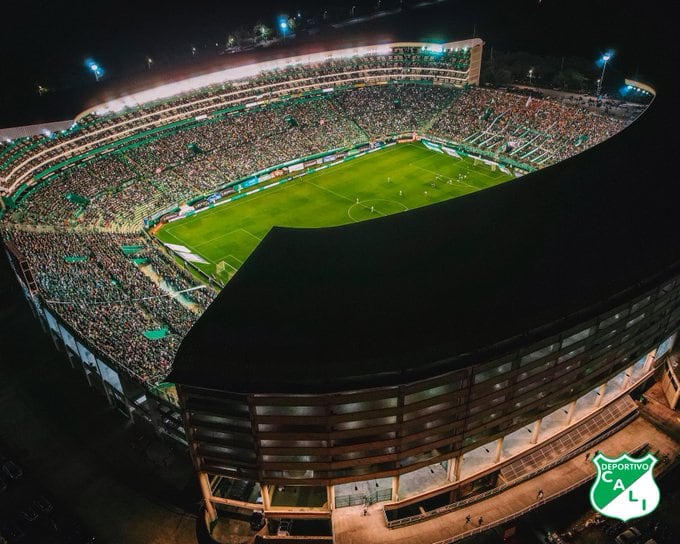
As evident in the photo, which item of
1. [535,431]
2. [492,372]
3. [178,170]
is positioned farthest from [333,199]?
[492,372]

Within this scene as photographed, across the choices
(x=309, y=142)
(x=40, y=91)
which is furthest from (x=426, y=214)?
(x=40, y=91)

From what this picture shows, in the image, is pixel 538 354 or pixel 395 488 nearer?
pixel 538 354

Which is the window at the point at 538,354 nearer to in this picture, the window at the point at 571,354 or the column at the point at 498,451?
the window at the point at 571,354

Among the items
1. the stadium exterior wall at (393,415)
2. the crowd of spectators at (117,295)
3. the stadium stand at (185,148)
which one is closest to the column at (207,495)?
the stadium exterior wall at (393,415)

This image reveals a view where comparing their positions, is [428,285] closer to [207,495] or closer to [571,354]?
[571,354]

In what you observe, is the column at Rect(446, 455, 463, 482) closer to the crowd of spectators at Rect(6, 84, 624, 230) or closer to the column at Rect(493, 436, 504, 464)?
the column at Rect(493, 436, 504, 464)

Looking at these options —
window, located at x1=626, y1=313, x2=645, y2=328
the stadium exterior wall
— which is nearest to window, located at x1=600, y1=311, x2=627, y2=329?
the stadium exterior wall
